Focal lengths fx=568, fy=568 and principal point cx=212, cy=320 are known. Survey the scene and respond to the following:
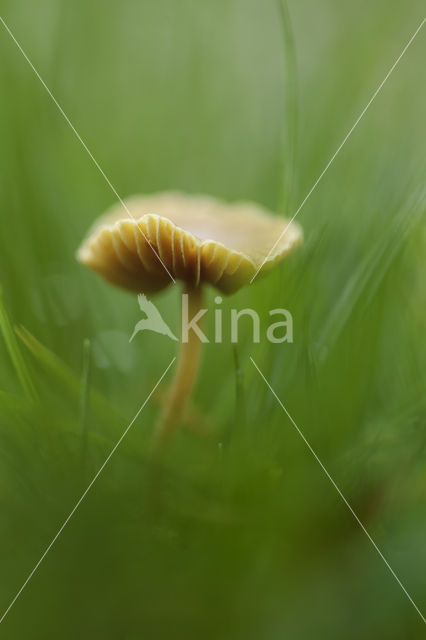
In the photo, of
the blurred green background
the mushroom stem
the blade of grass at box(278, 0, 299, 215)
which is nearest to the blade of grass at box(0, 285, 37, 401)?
the blurred green background

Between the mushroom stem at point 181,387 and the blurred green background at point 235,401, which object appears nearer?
the blurred green background at point 235,401

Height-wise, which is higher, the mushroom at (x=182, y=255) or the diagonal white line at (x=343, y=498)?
the mushroom at (x=182, y=255)

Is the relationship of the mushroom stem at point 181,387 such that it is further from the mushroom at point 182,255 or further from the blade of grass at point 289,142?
the blade of grass at point 289,142

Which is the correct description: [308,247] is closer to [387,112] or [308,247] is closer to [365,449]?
[365,449]

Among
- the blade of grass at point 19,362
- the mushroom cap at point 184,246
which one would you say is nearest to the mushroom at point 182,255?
the mushroom cap at point 184,246

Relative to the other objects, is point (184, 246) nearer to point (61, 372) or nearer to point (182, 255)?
point (182, 255)

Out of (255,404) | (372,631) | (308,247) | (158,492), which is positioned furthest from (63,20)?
(372,631)

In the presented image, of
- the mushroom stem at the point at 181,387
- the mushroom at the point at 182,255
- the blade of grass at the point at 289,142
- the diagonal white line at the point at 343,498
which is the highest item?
the blade of grass at the point at 289,142

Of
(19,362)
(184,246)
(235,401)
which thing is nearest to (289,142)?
(184,246)
